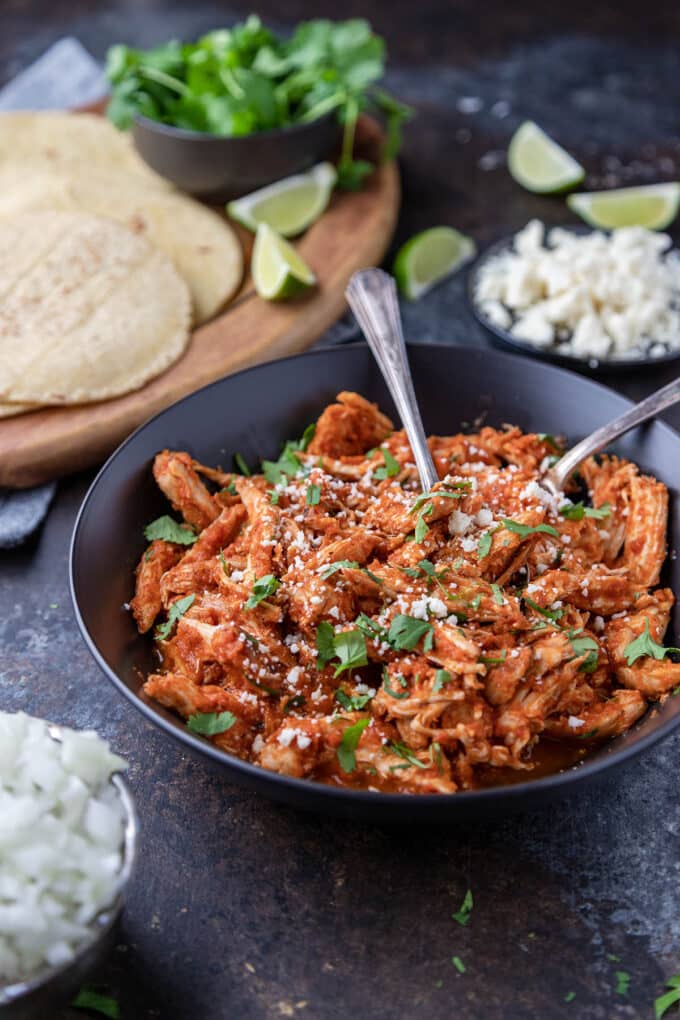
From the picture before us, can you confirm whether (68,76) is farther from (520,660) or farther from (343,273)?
(520,660)

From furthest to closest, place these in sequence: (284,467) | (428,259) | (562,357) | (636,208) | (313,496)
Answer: (636,208)
(428,259)
(562,357)
(284,467)
(313,496)

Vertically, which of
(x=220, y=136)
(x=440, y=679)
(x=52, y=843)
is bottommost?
(x=440, y=679)

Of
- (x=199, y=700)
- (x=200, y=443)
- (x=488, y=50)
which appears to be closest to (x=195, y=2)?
(x=488, y=50)

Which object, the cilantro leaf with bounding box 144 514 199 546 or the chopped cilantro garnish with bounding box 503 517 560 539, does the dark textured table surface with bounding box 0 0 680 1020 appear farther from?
the chopped cilantro garnish with bounding box 503 517 560 539

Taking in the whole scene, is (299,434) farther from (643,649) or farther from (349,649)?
(643,649)

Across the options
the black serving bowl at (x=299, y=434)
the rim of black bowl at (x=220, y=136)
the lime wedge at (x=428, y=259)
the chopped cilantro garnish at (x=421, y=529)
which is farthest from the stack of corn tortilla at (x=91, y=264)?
the chopped cilantro garnish at (x=421, y=529)

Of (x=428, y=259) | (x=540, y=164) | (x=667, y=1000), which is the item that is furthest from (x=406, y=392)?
(x=540, y=164)

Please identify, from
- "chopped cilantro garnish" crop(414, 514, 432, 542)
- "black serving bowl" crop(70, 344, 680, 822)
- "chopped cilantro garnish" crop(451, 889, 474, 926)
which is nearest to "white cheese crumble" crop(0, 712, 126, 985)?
"black serving bowl" crop(70, 344, 680, 822)
